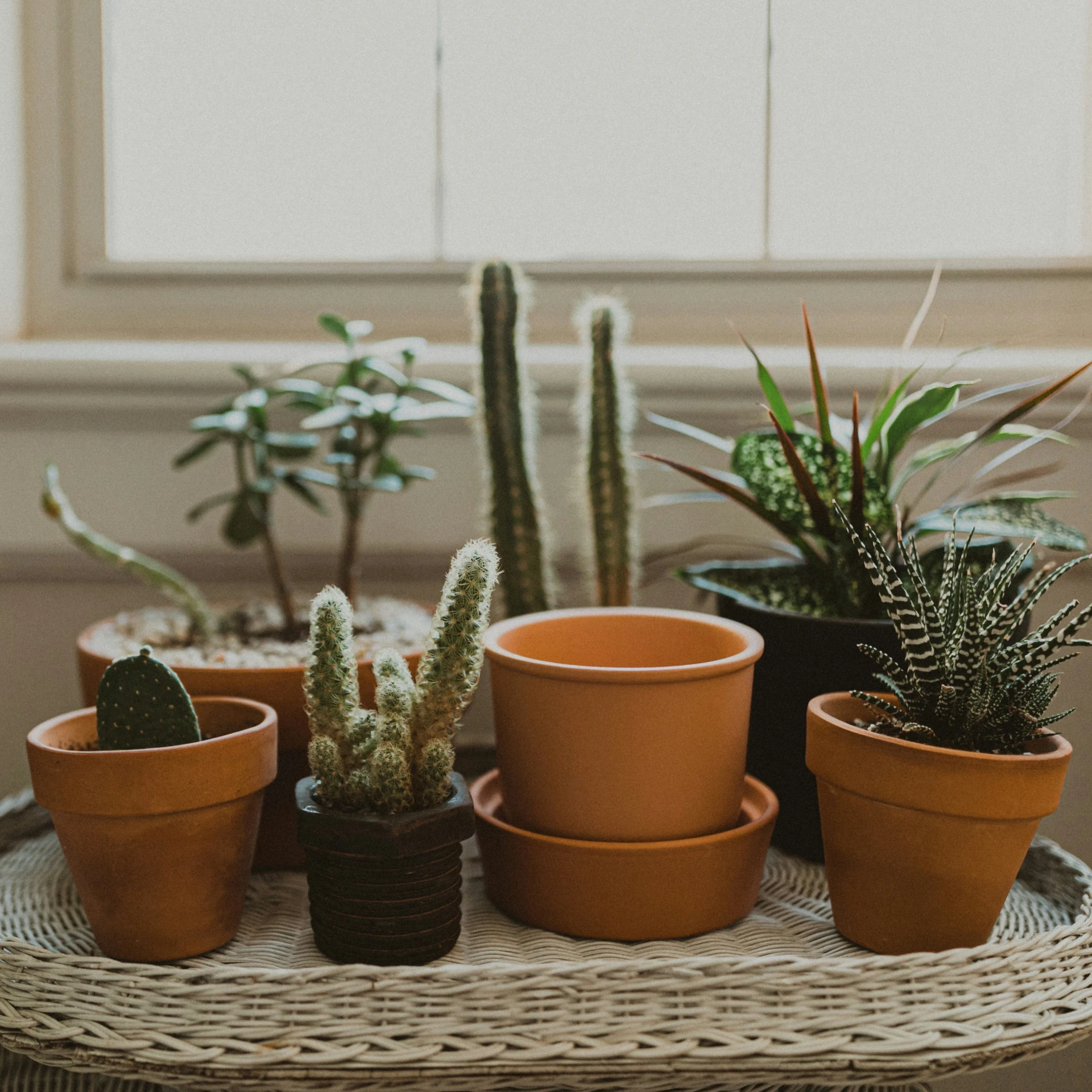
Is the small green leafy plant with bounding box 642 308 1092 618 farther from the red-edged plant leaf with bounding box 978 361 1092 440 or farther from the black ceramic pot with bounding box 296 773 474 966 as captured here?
the black ceramic pot with bounding box 296 773 474 966

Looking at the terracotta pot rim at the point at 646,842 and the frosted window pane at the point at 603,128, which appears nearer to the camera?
the terracotta pot rim at the point at 646,842

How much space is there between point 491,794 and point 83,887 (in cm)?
27

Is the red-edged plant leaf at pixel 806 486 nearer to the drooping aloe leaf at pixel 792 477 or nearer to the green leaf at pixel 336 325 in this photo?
the drooping aloe leaf at pixel 792 477

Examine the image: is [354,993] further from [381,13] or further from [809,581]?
[381,13]

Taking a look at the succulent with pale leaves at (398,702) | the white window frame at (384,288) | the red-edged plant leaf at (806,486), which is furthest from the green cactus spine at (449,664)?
the white window frame at (384,288)

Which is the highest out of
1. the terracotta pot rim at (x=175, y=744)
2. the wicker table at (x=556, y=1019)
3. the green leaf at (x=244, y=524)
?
the green leaf at (x=244, y=524)

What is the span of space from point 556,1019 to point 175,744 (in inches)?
10.6

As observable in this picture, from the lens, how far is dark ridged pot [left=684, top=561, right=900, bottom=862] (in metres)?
0.67

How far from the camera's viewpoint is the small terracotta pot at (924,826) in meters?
0.54

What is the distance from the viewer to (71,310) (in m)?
1.17

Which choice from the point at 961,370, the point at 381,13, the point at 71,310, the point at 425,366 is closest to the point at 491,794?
the point at 425,366

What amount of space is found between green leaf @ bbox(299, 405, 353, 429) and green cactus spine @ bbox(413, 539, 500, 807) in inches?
10.0

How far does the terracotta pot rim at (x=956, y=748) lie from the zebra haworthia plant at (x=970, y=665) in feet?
0.04

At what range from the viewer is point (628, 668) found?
62cm
